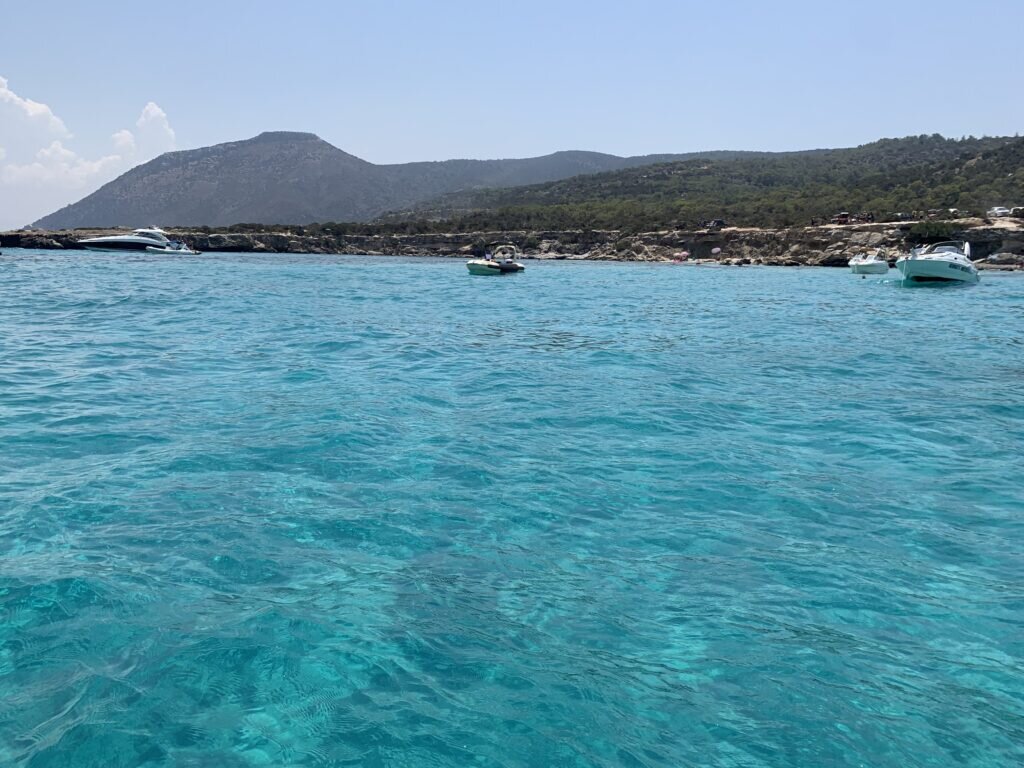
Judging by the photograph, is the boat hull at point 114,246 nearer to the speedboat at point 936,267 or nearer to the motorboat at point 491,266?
the motorboat at point 491,266

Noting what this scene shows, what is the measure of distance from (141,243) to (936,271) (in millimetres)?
71133

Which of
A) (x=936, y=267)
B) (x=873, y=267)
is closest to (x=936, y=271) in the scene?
(x=936, y=267)

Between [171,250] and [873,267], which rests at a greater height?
[171,250]

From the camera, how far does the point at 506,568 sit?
6.11 m

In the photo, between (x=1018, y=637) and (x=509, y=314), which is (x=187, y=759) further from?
(x=509, y=314)

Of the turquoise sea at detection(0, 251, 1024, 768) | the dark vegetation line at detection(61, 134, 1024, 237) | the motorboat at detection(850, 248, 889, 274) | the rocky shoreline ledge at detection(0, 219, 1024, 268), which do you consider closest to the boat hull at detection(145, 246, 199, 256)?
the rocky shoreline ledge at detection(0, 219, 1024, 268)

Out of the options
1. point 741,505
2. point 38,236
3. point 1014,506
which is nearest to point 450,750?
point 741,505

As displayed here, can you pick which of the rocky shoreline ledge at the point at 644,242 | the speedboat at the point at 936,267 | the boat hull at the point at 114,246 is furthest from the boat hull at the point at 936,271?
the boat hull at the point at 114,246

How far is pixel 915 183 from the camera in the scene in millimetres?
93312

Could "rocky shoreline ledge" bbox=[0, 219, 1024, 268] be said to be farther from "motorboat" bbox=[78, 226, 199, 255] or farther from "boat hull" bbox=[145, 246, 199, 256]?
"boat hull" bbox=[145, 246, 199, 256]

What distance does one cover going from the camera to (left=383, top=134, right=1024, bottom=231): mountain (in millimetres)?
85375

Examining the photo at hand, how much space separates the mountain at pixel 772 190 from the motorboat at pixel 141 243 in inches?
1616

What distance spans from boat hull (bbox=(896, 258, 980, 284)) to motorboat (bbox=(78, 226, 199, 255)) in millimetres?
65636

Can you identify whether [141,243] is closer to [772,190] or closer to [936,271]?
[936,271]
